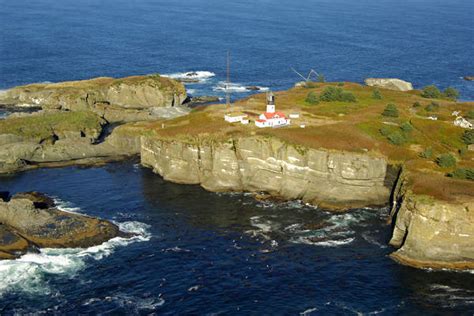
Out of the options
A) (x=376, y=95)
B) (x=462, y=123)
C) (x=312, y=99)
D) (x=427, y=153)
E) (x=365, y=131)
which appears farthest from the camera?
(x=376, y=95)

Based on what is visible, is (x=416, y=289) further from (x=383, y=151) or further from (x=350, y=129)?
(x=350, y=129)

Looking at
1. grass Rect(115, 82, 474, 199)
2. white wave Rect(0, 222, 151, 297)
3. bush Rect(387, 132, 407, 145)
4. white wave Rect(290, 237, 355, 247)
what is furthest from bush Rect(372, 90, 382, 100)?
white wave Rect(0, 222, 151, 297)

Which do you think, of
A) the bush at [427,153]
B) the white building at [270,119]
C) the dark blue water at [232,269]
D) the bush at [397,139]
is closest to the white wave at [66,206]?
the dark blue water at [232,269]

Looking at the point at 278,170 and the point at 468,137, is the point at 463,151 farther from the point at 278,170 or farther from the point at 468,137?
the point at 278,170

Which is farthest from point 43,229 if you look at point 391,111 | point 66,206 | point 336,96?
point 336,96

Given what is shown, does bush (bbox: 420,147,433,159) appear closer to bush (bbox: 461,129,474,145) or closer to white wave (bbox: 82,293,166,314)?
bush (bbox: 461,129,474,145)
